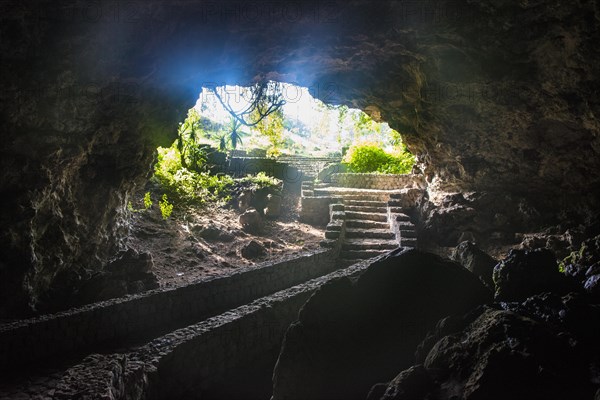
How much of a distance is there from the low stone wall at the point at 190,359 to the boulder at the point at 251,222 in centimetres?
653

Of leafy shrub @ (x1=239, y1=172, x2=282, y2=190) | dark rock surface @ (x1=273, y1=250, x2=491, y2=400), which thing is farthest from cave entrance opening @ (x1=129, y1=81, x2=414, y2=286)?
dark rock surface @ (x1=273, y1=250, x2=491, y2=400)

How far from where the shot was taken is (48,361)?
5168mm

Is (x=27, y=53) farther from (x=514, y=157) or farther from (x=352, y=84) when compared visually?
(x=514, y=157)

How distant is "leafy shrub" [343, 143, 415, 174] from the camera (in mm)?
18203

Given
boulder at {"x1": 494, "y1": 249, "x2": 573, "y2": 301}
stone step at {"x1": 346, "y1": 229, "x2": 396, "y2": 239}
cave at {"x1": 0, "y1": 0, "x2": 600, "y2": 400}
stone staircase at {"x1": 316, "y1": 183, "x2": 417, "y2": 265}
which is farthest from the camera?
stone step at {"x1": 346, "y1": 229, "x2": 396, "y2": 239}

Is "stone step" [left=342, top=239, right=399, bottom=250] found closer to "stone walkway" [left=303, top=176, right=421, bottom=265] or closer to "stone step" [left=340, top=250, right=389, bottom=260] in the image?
"stone walkway" [left=303, top=176, right=421, bottom=265]

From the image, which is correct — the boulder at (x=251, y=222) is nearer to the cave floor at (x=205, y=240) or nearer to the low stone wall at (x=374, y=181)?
the cave floor at (x=205, y=240)

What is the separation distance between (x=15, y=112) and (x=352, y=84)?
7387mm

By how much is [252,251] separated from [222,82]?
510 cm

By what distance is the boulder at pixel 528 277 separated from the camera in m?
4.68

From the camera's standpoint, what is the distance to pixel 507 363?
287cm

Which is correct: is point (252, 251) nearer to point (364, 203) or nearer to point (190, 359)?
point (364, 203)

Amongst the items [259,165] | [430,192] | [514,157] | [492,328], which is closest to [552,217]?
[514,157]

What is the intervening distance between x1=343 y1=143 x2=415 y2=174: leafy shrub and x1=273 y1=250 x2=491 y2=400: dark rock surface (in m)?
13.9
